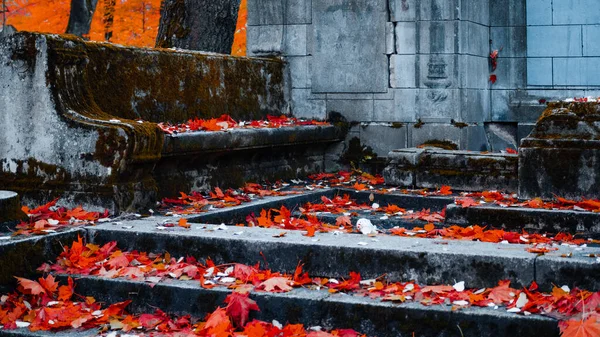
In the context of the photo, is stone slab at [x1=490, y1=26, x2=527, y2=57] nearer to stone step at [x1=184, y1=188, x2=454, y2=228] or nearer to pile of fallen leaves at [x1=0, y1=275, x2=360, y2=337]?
stone step at [x1=184, y1=188, x2=454, y2=228]

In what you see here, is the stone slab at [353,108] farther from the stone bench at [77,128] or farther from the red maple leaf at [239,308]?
the red maple leaf at [239,308]

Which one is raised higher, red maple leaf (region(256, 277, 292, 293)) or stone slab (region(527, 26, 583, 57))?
stone slab (region(527, 26, 583, 57))

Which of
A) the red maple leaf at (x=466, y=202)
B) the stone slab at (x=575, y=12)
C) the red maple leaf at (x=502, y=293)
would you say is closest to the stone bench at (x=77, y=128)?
the red maple leaf at (x=466, y=202)

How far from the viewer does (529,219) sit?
5949 millimetres

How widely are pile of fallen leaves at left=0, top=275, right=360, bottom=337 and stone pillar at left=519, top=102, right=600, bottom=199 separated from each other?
10.2ft

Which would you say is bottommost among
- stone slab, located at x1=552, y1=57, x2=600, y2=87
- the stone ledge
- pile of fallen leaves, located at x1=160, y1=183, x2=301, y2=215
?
pile of fallen leaves, located at x1=160, y1=183, x2=301, y2=215

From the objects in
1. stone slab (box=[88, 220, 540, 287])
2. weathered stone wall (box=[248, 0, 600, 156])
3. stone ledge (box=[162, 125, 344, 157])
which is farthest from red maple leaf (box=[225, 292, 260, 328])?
weathered stone wall (box=[248, 0, 600, 156])

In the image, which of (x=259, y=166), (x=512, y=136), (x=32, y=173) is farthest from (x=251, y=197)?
(x=512, y=136)

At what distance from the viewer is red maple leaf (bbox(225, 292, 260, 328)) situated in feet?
14.0

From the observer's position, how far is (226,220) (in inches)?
246

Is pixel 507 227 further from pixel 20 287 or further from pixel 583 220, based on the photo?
pixel 20 287

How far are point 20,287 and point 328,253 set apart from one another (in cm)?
182

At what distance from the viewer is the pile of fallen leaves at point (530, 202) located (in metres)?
6.06

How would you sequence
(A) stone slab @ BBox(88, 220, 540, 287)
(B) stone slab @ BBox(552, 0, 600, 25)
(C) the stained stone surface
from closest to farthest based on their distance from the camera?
(A) stone slab @ BBox(88, 220, 540, 287)
(C) the stained stone surface
(B) stone slab @ BBox(552, 0, 600, 25)
